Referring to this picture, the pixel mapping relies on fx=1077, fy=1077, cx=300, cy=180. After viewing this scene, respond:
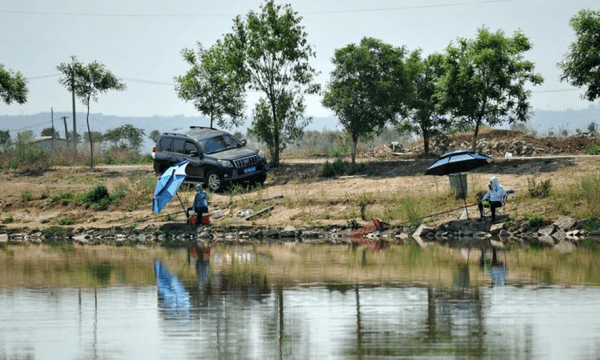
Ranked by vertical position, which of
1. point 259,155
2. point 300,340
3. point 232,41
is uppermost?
point 232,41

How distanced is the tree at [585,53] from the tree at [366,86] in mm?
7248

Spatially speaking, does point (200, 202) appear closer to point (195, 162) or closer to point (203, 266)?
point (195, 162)

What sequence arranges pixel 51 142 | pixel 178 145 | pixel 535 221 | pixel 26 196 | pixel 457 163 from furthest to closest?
pixel 51 142
pixel 26 196
pixel 178 145
pixel 457 163
pixel 535 221

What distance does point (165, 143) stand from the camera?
41.5 metres

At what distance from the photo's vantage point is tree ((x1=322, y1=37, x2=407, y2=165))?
43219 millimetres

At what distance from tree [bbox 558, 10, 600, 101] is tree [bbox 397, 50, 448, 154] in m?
6.51

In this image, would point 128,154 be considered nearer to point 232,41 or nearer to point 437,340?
point 232,41

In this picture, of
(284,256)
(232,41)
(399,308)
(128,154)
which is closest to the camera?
(399,308)

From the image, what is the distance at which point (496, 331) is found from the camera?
1550 cm

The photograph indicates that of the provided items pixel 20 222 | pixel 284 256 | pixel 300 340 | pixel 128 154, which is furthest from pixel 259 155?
pixel 300 340

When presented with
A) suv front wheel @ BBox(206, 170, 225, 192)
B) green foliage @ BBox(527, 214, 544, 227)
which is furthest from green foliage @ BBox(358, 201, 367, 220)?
suv front wheel @ BBox(206, 170, 225, 192)

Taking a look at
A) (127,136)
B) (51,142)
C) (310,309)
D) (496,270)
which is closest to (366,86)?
(496,270)

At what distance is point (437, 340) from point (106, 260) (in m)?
15.4

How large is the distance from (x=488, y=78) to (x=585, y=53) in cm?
357
